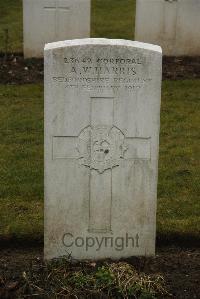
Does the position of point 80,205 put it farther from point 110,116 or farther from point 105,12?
point 105,12

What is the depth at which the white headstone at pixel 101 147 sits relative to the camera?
15.7 ft

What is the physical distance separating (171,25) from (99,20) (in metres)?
3.05

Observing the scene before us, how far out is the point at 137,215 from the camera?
5.05 m

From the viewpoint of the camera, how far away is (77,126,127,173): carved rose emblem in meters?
4.89

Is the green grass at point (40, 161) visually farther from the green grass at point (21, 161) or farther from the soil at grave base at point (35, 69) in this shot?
the soil at grave base at point (35, 69)

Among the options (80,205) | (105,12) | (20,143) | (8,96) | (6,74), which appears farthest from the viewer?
(105,12)

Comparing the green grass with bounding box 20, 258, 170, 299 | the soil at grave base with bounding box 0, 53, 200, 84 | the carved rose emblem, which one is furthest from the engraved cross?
the soil at grave base with bounding box 0, 53, 200, 84

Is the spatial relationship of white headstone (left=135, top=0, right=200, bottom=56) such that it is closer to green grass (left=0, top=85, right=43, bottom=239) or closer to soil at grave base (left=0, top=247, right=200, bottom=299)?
green grass (left=0, top=85, right=43, bottom=239)

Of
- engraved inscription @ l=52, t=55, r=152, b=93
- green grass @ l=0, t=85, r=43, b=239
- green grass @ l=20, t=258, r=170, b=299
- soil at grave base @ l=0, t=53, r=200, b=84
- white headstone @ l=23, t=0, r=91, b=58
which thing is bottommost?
green grass @ l=20, t=258, r=170, b=299

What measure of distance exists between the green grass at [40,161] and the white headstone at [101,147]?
0.71 m

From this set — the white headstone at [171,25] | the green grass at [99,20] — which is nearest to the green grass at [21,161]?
the white headstone at [171,25]

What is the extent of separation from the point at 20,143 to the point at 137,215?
301 cm

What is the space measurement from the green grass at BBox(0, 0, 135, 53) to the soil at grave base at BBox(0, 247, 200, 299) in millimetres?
7003

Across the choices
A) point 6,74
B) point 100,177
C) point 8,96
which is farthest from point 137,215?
point 6,74
